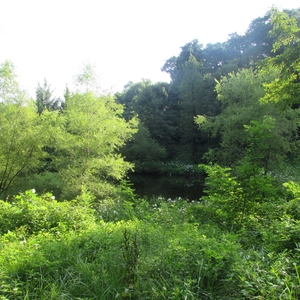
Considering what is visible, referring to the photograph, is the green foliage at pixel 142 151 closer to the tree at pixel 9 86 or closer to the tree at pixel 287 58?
the tree at pixel 9 86

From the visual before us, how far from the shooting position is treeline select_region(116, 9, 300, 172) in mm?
12312

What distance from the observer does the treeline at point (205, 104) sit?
12.3 meters

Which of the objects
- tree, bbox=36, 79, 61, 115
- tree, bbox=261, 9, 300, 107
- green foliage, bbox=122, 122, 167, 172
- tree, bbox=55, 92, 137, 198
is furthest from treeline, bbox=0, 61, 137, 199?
tree, bbox=36, 79, 61, 115

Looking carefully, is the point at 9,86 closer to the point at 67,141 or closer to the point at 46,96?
the point at 67,141

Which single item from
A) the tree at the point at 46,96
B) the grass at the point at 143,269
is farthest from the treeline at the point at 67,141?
the tree at the point at 46,96

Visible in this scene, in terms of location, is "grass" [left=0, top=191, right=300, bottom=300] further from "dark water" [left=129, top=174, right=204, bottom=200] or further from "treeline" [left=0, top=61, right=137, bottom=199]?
"dark water" [left=129, top=174, right=204, bottom=200]

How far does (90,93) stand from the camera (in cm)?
1048

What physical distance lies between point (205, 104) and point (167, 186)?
9.62 m

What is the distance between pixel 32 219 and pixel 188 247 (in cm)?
264

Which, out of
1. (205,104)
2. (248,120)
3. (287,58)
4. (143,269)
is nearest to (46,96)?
(205,104)

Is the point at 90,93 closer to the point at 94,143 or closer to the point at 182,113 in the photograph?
the point at 94,143

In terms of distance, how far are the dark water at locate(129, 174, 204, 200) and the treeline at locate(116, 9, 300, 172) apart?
6.61ft

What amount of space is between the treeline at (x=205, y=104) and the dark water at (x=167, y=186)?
202 centimetres

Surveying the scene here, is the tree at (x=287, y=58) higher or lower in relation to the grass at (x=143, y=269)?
higher
